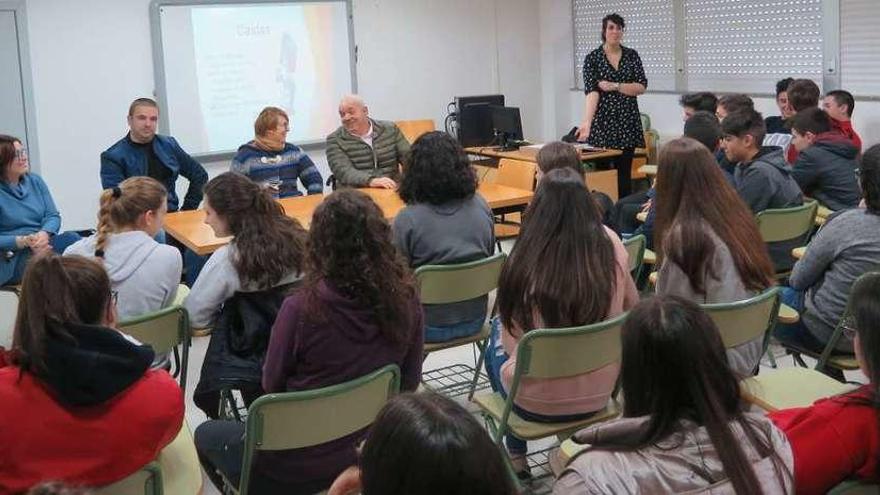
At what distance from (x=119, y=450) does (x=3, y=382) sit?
0.91 ft

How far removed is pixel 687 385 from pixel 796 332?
Result: 2007 millimetres

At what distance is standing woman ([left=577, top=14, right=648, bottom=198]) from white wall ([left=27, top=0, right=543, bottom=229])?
5.85 feet

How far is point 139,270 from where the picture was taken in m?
3.20

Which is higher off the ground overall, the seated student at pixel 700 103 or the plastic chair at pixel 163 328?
the seated student at pixel 700 103

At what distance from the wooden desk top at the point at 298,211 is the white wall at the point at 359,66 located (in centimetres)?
238

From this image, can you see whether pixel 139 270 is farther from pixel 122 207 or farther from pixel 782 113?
pixel 782 113

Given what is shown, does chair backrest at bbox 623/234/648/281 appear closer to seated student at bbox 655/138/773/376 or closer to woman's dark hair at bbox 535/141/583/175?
woman's dark hair at bbox 535/141/583/175

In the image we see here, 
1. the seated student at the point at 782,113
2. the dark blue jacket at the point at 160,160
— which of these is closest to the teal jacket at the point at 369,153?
the dark blue jacket at the point at 160,160

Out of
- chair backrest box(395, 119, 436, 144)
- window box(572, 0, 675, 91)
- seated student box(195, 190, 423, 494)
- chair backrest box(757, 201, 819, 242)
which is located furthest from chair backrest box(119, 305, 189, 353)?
window box(572, 0, 675, 91)

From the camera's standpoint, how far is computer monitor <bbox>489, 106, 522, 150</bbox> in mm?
7641

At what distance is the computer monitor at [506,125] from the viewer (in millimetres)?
7641

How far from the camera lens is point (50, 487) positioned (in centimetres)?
94

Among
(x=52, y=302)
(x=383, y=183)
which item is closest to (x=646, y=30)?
(x=383, y=183)

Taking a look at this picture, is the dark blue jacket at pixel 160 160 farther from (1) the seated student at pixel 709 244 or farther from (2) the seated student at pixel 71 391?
(2) the seated student at pixel 71 391
